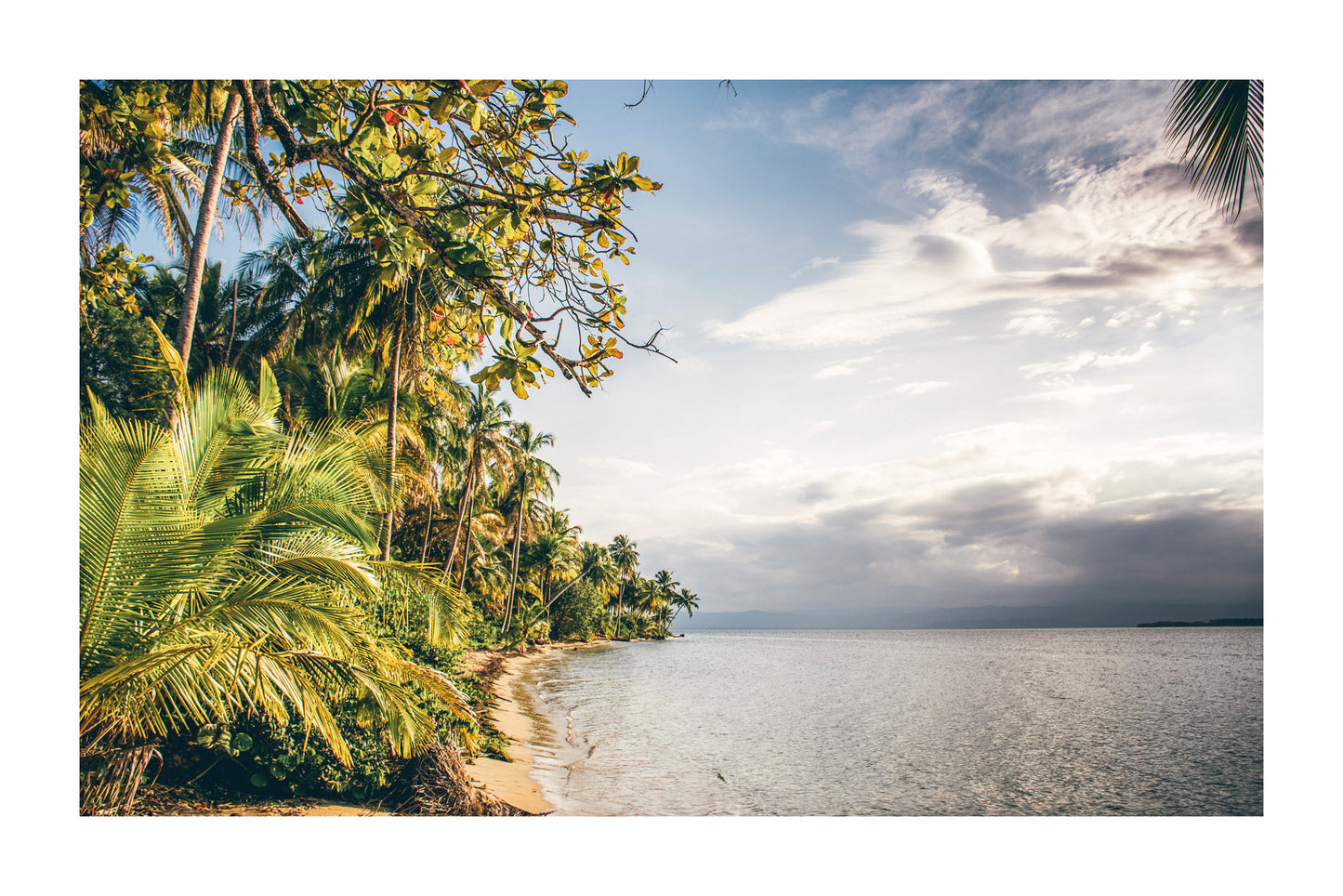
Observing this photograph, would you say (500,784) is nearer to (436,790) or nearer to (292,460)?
(436,790)

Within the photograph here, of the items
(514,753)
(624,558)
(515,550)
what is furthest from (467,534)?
(624,558)

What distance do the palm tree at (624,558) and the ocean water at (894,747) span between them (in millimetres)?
33873

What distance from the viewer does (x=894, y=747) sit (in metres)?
11.5

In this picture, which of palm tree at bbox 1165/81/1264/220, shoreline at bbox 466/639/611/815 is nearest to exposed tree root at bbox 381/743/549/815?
shoreline at bbox 466/639/611/815

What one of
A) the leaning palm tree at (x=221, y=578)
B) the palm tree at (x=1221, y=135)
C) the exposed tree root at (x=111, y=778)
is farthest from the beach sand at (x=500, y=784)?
the palm tree at (x=1221, y=135)

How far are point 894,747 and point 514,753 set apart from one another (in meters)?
6.90

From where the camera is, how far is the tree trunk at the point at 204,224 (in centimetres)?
482

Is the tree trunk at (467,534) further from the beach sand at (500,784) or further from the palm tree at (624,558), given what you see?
the palm tree at (624,558)

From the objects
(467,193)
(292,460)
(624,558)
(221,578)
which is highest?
(467,193)

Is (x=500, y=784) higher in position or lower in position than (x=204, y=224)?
lower

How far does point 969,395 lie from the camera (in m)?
7.04

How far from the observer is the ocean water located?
26.6 feet

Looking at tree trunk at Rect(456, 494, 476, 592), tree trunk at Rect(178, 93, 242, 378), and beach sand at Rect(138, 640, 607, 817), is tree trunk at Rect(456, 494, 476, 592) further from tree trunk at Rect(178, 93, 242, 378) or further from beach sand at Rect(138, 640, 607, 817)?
tree trunk at Rect(178, 93, 242, 378)
